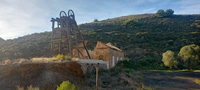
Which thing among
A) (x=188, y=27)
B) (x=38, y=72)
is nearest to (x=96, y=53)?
(x=38, y=72)

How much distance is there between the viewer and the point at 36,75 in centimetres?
802

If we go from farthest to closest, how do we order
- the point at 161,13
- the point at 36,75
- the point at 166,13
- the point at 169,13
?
the point at 161,13 < the point at 169,13 < the point at 166,13 < the point at 36,75

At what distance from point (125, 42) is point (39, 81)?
33168 millimetres

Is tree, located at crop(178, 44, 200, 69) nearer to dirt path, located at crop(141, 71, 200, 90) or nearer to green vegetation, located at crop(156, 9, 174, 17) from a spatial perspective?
dirt path, located at crop(141, 71, 200, 90)

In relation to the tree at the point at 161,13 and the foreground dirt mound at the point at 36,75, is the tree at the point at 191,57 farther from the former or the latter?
the tree at the point at 161,13

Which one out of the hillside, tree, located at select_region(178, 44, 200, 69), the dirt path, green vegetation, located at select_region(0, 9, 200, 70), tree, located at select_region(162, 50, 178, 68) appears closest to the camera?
the dirt path

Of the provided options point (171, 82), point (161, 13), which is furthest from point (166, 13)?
point (171, 82)

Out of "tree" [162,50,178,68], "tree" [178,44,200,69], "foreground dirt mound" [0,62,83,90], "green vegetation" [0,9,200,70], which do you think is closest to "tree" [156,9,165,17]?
"green vegetation" [0,9,200,70]

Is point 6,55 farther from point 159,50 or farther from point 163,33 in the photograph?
point 163,33

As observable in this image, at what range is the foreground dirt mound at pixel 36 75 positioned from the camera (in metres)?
7.54

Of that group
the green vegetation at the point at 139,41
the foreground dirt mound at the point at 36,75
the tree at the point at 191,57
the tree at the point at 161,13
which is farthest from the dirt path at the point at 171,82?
the tree at the point at 161,13

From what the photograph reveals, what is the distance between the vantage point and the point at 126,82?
37.6 feet

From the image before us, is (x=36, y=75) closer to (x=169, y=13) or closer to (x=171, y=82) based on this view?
(x=171, y=82)

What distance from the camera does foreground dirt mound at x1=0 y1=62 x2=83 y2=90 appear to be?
7543 millimetres
